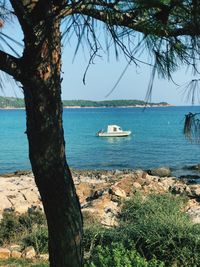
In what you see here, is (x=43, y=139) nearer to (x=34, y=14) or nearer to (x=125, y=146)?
(x=34, y=14)

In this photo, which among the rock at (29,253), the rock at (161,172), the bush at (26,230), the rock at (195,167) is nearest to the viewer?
the rock at (29,253)

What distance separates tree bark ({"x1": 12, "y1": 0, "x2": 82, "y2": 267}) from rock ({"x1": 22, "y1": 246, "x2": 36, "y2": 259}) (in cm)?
402

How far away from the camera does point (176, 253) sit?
6.71m

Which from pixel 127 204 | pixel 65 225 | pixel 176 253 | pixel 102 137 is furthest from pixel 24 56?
pixel 102 137

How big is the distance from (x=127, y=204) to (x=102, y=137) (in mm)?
49543

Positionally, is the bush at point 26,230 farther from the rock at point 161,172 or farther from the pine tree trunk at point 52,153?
the rock at point 161,172

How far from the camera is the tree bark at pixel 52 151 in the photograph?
3.39 m

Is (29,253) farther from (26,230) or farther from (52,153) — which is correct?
(52,153)

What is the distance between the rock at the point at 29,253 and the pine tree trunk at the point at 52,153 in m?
4.04

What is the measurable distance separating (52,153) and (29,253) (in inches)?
172

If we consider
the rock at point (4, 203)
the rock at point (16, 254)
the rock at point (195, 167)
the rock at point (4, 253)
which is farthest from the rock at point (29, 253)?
the rock at point (195, 167)

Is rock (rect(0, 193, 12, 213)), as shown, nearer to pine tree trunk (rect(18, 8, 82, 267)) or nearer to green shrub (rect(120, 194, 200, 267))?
green shrub (rect(120, 194, 200, 267))

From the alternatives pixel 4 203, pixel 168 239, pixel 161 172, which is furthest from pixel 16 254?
pixel 161 172

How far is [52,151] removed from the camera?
347cm
